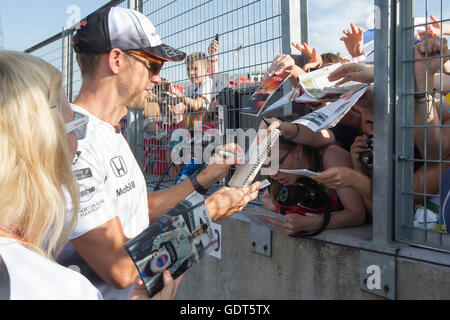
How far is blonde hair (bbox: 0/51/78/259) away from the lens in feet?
3.06

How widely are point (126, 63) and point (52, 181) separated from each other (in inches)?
44.6

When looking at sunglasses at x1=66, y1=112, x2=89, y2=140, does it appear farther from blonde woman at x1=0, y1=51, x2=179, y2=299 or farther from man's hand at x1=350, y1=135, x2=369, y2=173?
man's hand at x1=350, y1=135, x2=369, y2=173

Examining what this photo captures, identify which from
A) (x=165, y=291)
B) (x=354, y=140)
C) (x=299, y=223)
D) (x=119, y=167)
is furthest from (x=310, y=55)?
(x=165, y=291)

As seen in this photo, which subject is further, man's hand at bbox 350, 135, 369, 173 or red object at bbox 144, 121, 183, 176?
red object at bbox 144, 121, 183, 176

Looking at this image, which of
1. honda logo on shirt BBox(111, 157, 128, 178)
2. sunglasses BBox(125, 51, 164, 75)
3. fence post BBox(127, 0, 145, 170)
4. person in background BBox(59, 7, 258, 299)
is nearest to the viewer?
person in background BBox(59, 7, 258, 299)

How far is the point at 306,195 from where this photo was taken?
94.5 inches

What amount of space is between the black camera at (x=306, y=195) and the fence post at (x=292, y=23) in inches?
34.3

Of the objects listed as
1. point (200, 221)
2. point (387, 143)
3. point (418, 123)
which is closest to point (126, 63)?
point (200, 221)

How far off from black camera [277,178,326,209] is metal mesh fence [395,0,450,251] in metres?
0.45

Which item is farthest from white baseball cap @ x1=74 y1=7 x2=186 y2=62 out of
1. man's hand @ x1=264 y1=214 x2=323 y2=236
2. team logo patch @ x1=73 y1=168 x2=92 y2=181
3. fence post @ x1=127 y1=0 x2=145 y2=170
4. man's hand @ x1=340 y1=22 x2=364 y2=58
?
fence post @ x1=127 y1=0 x2=145 y2=170

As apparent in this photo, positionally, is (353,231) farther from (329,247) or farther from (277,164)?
(277,164)

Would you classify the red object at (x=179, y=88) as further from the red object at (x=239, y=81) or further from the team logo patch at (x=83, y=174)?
the team logo patch at (x=83, y=174)

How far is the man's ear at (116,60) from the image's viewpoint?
78.9 inches

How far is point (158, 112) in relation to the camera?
4.37 meters
